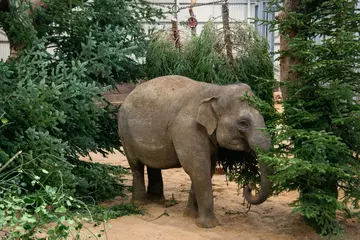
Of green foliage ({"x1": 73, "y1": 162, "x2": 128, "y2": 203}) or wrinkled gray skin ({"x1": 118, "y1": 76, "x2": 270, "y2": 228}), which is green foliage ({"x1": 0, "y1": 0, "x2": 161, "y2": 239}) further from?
wrinkled gray skin ({"x1": 118, "y1": 76, "x2": 270, "y2": 228})

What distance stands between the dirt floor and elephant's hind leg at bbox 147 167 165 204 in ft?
0.57

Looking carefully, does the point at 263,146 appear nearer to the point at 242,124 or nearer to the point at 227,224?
the point at 242,124

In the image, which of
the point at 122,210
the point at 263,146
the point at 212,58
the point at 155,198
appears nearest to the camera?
the point at 263,146

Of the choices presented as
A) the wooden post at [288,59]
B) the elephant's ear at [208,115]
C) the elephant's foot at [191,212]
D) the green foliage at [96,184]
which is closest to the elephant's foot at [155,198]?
the green foliage at [96,184]

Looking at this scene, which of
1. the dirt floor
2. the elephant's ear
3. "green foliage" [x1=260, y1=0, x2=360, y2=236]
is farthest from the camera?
the elephant's ear

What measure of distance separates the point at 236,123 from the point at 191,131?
547 millimetres

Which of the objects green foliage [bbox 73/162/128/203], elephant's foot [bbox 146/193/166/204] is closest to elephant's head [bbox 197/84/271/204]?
elephant's foot [bbox 146/193/166/204]

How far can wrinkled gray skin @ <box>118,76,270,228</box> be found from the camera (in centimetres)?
552

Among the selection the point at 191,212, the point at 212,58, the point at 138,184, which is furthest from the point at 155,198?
the point at 212,58

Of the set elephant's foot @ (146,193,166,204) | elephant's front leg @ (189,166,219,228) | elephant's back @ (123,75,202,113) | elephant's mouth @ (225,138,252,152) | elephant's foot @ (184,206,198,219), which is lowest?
elephant's foot @ (146,193,166,204)

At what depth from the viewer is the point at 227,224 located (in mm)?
5992

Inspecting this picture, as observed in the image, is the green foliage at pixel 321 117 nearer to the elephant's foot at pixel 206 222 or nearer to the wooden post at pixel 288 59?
the wooden post at pixel 288 59

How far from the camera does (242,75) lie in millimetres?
7871

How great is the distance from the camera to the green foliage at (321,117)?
4984mm
